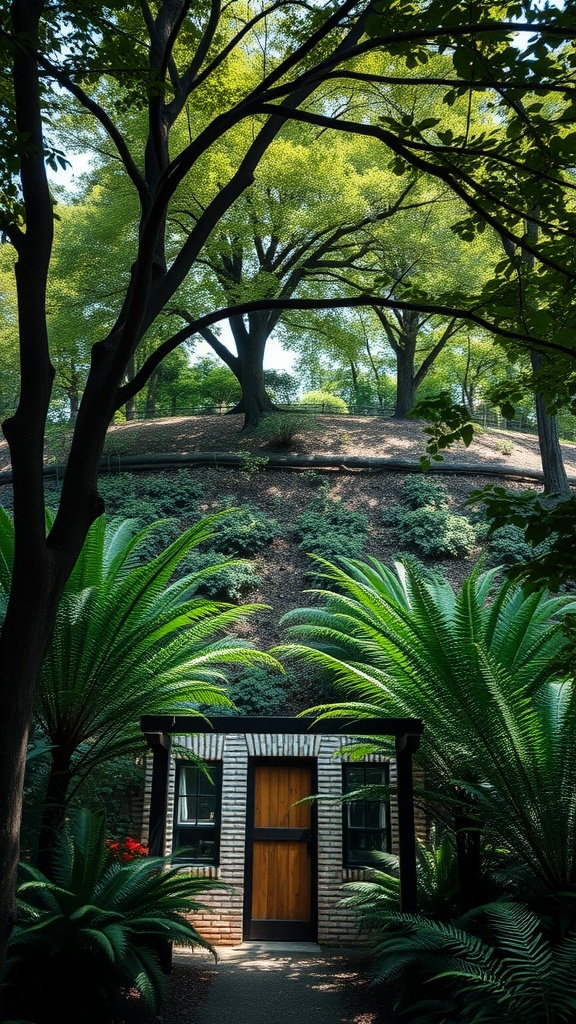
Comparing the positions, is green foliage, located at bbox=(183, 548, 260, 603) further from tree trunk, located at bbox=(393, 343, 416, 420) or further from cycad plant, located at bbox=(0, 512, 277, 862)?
tree trunk, located at bbox=(393, 343, 416, 420)

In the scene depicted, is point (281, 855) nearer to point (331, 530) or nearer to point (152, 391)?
→ point (331, 530)

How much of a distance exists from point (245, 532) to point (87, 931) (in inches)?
366

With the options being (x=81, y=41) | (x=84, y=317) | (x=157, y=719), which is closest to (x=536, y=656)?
(x=157, y=719)

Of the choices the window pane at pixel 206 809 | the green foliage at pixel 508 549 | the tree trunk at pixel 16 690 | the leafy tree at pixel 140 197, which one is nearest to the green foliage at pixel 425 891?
the window pane at pixel 206 809

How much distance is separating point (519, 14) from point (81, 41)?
2588 mm

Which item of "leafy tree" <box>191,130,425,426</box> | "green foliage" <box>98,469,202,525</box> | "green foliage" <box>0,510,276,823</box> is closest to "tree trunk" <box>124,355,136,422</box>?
"leafy tree" <box>191,130,425,426</box>

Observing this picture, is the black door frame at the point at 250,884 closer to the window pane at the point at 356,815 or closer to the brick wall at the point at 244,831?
the brick wall at the point at 244,831

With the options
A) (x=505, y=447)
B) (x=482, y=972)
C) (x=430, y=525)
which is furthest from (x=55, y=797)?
(x=505, y=447)

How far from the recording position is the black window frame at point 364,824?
938 cm

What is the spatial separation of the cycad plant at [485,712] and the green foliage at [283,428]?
9889 millimetres

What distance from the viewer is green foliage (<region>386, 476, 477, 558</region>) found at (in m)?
13.9

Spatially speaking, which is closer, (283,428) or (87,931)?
(87,931)

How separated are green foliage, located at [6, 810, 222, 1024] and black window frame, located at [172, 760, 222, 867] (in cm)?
314

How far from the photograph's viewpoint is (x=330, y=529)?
47.4ft
